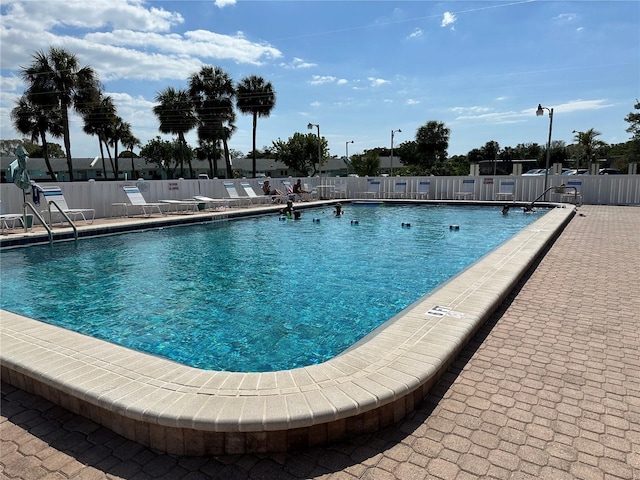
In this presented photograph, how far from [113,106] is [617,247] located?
39885 mm

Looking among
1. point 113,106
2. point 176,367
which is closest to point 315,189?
point 176,367

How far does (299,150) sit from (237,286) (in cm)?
4717

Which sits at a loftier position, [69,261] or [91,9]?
[91,9]

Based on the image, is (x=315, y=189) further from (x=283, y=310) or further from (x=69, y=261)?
(x=283, y=310)

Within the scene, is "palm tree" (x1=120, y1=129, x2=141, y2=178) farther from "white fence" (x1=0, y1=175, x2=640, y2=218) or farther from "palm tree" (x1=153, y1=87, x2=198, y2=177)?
"white fence" (x1=0, y1=175, x2=640, y2=218)

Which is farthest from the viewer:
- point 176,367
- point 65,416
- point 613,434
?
point 176,367

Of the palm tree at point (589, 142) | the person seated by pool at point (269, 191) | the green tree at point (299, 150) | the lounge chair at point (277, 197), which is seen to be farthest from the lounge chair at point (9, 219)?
the palm tree at point (589, 142)

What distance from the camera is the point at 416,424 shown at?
7.89 ft

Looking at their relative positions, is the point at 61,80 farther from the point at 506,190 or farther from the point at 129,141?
the point at 129,141

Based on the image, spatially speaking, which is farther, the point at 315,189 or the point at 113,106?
the point at 113,106

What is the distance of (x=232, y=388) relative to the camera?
2.49m

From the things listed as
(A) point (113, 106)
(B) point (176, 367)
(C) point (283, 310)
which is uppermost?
(A) point (113, 106)

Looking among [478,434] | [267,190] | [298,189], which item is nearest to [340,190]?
[298,189]

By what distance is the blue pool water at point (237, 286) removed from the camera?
4438mm
